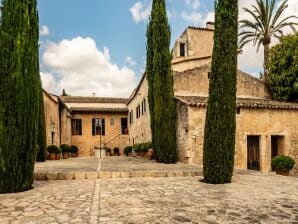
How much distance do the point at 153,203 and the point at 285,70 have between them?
1723 centimetres

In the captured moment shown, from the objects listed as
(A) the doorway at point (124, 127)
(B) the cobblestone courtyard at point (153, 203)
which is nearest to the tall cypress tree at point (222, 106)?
(B) the cobblestone courtyard at point (153, 203)

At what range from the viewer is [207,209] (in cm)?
579

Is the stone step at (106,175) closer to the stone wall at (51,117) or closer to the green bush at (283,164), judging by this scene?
the green bush at (283,164)

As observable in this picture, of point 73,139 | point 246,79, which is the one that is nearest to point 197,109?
point 246,79

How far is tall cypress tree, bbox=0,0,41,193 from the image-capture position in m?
7.59

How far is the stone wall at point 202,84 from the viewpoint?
18734 mm

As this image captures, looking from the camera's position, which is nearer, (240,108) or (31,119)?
(31,119)

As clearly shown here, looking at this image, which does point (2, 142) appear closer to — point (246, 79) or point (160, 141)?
point (160, 141)

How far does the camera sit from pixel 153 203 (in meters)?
6.33

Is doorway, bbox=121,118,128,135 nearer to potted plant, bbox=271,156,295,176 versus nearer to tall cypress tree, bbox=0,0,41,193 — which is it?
potted plant, bbox=271,156,295,176

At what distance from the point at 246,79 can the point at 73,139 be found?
18854 mm

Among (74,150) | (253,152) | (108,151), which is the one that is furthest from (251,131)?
(74,150)

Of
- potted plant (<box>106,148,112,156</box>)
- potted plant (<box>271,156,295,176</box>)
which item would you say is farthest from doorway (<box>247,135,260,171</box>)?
potted plant (<box>106,148,112,156</box>)

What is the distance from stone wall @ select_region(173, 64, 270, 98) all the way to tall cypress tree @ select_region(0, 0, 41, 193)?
1153 cm
